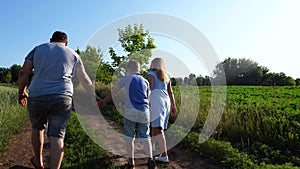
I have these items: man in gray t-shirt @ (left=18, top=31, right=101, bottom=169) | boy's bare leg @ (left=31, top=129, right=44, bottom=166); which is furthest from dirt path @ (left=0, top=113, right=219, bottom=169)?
man in gray t-shirt @ (left=18, top=31, right=101, bottom=169)

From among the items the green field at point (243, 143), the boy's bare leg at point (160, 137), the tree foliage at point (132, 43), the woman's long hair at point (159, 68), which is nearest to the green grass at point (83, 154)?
the green field at point (243, 143)

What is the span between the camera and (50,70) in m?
3.70

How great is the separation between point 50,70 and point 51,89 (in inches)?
9.7

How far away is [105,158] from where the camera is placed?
5180mm

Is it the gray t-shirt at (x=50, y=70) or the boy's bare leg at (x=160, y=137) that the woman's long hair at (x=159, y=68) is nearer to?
the boy's bare leg at (x=160, y=137)

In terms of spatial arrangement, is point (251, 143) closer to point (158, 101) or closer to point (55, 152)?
point (158, 101)

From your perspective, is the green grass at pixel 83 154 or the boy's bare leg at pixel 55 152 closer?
the boy's bare leg at pixel 55 152

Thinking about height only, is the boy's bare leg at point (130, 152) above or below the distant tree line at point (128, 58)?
below

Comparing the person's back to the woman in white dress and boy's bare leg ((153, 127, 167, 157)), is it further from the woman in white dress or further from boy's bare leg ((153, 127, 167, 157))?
boy's bare leg ((153, 127, 167, 157))

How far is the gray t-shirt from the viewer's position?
367cm

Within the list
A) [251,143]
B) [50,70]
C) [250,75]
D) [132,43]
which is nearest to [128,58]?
[132,43]

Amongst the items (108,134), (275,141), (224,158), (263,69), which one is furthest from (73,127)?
(263,69)

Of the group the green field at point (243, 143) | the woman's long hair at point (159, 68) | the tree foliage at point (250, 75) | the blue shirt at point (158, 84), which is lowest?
the green field at point (243, 143)

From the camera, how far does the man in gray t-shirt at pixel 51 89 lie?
3633mm
